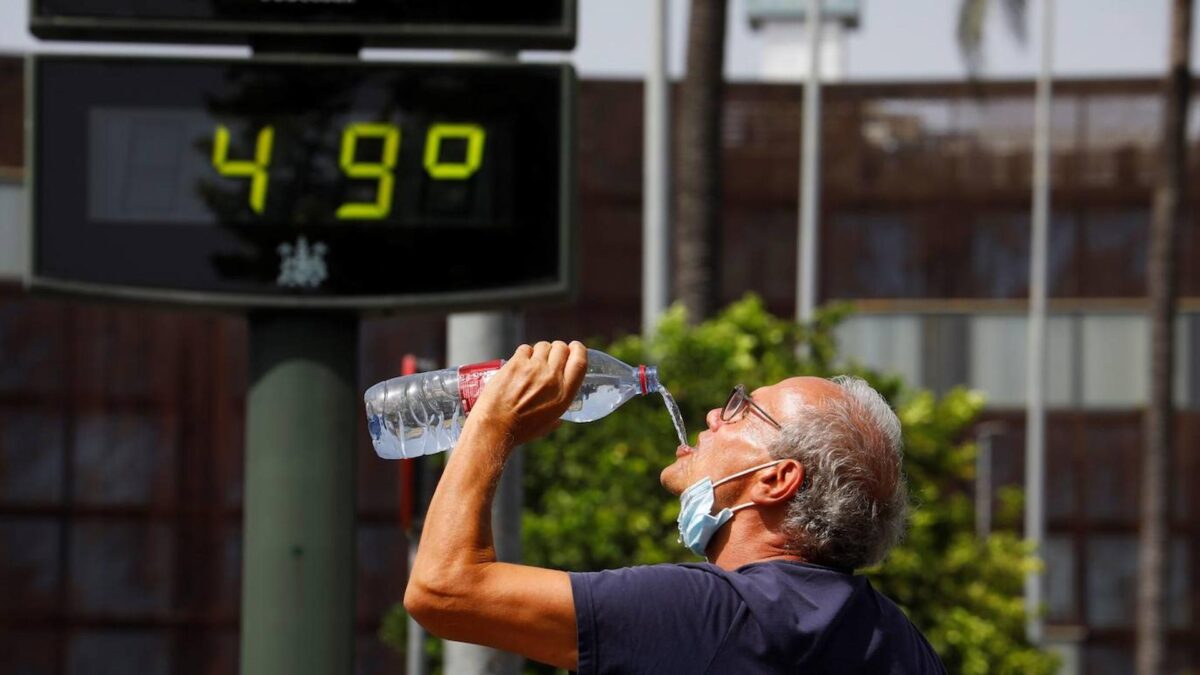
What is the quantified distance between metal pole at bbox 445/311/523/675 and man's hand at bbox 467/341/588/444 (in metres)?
4.09

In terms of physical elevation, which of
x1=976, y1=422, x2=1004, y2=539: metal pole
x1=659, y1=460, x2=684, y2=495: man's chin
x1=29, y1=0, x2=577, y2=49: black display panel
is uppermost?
x1=29, y1=0, x2=577, y2=49: black display panel

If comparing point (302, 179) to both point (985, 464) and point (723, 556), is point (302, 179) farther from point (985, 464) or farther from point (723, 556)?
point (985, 464)

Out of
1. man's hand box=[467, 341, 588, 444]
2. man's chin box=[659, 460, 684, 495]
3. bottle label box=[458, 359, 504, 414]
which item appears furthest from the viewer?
bottle label box=[458, 359, 504, 414]

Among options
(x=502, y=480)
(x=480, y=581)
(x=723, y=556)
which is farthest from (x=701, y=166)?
(x=480, y=581)

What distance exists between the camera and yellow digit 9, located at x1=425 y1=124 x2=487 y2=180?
5832 millimetres

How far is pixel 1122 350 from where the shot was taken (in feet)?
112

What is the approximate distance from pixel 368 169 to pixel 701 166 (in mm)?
12653

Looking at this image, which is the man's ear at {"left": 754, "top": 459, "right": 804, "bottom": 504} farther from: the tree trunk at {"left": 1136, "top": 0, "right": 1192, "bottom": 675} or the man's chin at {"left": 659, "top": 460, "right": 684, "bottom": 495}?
the tree trunk at {"left": 1136, "top": 0, "right": 1192, "bottom": 675}

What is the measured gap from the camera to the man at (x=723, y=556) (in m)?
3.19

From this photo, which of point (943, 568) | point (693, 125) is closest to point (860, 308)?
point (693, 125)

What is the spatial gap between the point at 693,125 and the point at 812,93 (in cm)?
735

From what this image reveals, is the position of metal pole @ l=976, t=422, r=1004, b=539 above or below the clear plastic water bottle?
below

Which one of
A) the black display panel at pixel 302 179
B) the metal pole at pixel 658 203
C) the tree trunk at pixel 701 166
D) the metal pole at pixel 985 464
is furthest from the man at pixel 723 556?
the metal pole at pixel 985 464

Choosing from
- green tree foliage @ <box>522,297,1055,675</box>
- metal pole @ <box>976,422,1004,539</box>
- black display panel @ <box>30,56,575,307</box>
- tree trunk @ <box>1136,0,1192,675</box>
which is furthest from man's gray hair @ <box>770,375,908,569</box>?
metal pole @ <box>976,422,1004,539</box>
